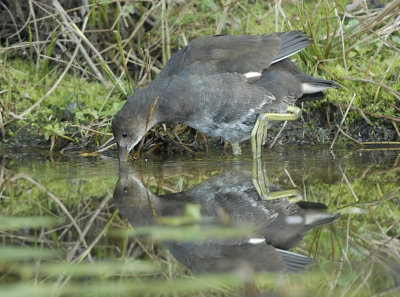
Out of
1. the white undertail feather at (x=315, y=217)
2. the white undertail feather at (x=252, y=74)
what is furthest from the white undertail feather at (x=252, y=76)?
the white undertail feather at (x=315, y=217)

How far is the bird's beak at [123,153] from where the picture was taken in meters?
5.71

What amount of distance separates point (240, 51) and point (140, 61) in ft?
5.42

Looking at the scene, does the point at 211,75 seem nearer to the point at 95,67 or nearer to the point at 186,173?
Answer: the point at 186,173

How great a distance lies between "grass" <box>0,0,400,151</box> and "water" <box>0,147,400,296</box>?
79 cm

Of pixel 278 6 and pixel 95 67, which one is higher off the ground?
pixel 278 6

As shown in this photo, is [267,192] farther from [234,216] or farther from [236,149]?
[236,149]

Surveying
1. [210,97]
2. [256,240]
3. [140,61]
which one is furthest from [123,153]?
[256,240]

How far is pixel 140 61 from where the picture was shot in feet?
22.8

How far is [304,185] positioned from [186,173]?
0.92 m

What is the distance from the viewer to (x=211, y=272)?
9.71 ft

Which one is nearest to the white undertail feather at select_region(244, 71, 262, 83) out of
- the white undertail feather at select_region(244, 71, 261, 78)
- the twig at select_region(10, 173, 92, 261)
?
the white undertail feather at select_region(244, 71, 261, 78)

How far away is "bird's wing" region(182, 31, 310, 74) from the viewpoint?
216 inches

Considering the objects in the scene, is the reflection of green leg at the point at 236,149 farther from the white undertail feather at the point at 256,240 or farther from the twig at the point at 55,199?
the white undertail feather at the point at 256,240

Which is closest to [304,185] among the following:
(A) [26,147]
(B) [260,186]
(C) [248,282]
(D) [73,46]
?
(B) [260,186]
